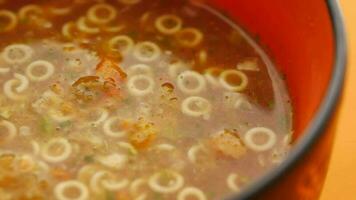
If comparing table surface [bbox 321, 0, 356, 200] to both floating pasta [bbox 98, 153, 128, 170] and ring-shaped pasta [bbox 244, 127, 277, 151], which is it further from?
floating pasta [bbox 98, 153, 128, 170]

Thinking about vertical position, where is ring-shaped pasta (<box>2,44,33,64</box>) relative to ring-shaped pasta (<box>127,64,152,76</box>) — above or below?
above

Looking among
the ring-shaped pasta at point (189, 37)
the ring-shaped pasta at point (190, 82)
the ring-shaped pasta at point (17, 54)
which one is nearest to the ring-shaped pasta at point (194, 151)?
the ring-shaped pasta at point (190, 82)

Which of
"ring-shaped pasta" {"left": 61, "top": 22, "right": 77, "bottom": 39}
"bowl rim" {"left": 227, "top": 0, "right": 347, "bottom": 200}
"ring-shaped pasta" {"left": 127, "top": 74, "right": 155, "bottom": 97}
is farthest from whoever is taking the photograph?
"ring-shaped pasta" {"left": 61, "top": 22, "right": 77, "bottom": 39}

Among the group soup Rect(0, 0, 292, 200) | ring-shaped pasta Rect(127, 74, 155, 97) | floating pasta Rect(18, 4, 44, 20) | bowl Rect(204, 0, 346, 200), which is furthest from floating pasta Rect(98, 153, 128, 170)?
floating pasta Rect(18, 4, 44, 20)

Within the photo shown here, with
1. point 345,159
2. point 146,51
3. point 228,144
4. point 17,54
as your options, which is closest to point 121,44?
point 146,51

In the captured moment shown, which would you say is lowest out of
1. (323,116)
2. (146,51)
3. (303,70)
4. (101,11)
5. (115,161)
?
(323,116)

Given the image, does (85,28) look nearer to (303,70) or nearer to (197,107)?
(197,107)

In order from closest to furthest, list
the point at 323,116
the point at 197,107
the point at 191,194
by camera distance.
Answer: the point at 323,116
the point at 191,194
the point at 197,107

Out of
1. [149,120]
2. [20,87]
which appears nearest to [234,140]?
[149,120]
